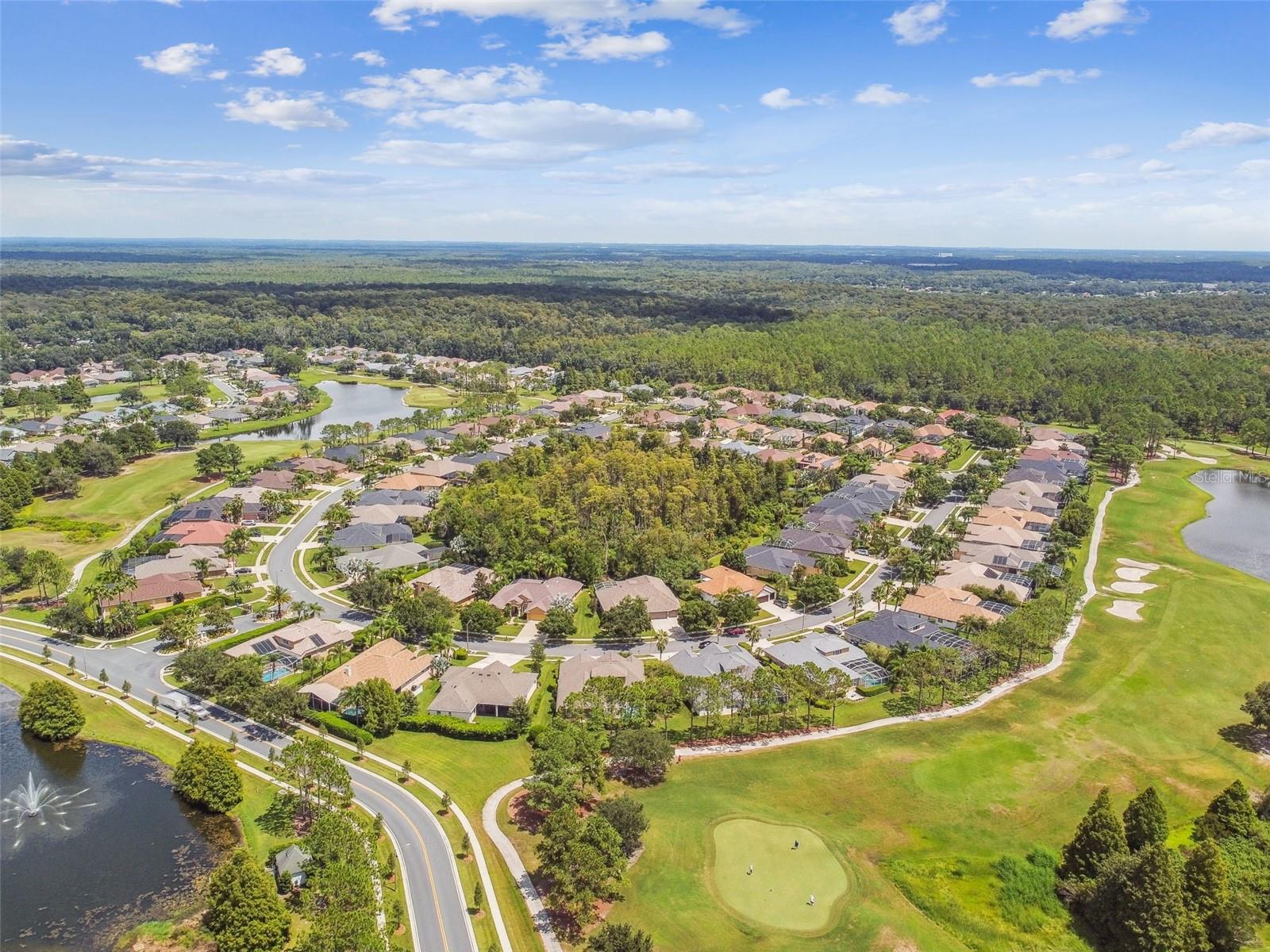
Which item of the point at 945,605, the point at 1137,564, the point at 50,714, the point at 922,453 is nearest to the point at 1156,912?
the point at 945,605

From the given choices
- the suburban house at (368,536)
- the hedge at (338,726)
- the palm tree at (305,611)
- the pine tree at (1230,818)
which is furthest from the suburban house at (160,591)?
the pine tree at (1230,818)

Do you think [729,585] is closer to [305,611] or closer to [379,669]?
[379,669]

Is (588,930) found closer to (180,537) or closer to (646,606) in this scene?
(646,606)

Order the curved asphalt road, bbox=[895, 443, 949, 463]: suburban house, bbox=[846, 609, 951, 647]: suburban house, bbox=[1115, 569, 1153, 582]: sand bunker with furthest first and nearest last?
bbox=[895, 443, 949, 463]: suburban house, bbox=[1115, 569, 1153, 582]: sand bunker, bbox=[846, 609, 951, 647]: suburban house, the curved asphalt road

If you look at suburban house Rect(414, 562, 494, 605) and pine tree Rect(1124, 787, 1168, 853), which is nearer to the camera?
pine tree Rect(1124, 787, 1168, 853)

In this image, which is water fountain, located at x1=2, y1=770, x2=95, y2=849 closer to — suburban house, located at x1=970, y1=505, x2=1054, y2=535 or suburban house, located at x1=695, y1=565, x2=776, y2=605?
suburban house, located at x1=695, y1=565, x2=776, y2=605

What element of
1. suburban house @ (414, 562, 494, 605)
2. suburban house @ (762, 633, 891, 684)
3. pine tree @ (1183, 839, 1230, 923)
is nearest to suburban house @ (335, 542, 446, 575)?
suburban house @ (414, 562, 494, 605)
